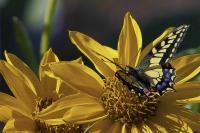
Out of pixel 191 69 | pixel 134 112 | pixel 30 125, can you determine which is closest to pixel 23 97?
pixel 30 125

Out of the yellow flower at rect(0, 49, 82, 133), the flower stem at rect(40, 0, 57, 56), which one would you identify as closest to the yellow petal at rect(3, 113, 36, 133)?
the yellow flower at rect(0, 49, 82, 133)

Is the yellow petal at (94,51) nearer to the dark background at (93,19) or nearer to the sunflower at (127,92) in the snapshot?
the sunflower at (127,92)

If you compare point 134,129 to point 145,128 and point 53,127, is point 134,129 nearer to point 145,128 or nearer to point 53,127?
point 145,128

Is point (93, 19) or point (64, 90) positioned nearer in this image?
point (64, 90)

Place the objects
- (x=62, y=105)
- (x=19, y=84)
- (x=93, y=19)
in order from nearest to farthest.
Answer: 1. (x=62, y=105)
2. (x=19, y=84)
3. (x=93, y=19)

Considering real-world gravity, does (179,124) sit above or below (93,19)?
below

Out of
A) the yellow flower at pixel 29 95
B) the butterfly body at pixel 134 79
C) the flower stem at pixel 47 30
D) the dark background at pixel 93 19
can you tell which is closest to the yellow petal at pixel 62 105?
the yellow flower at pixel 29 95

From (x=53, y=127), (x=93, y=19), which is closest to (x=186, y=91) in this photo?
(x=53, y=127)
